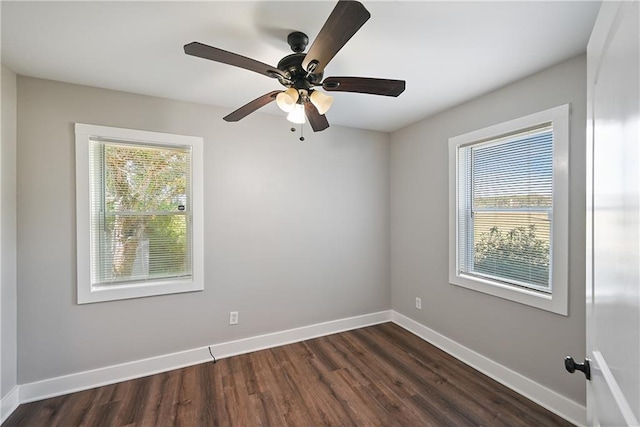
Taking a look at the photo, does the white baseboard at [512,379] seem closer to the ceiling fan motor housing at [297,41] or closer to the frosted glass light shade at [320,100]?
the frosted glass light shade at [320,100]

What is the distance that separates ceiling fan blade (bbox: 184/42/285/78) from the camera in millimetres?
1204

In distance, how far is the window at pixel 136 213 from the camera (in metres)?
2.19

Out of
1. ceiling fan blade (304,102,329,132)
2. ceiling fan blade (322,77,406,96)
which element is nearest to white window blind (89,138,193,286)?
ceiling fan blade (304,102,329,132)

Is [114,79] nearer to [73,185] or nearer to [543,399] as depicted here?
[73,185]

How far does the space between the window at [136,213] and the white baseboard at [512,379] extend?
2468 mm

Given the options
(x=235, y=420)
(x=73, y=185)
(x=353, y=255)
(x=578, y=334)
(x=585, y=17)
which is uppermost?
(x=585, y=17)

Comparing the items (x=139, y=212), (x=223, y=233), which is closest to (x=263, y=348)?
(x=223, y=233)

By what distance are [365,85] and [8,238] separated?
2642 millimetres

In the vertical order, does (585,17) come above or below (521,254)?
above

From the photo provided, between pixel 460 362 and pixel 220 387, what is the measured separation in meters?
2.15

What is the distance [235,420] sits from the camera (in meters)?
1.84

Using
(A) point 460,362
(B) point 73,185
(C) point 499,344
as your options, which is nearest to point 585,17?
(C) point 499,344

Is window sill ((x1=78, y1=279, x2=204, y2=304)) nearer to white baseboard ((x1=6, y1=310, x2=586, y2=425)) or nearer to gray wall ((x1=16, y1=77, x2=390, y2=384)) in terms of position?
gray wall ((x1=16, y1=77, x2=390, y2=384))

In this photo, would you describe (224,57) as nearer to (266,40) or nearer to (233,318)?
(266,40)
